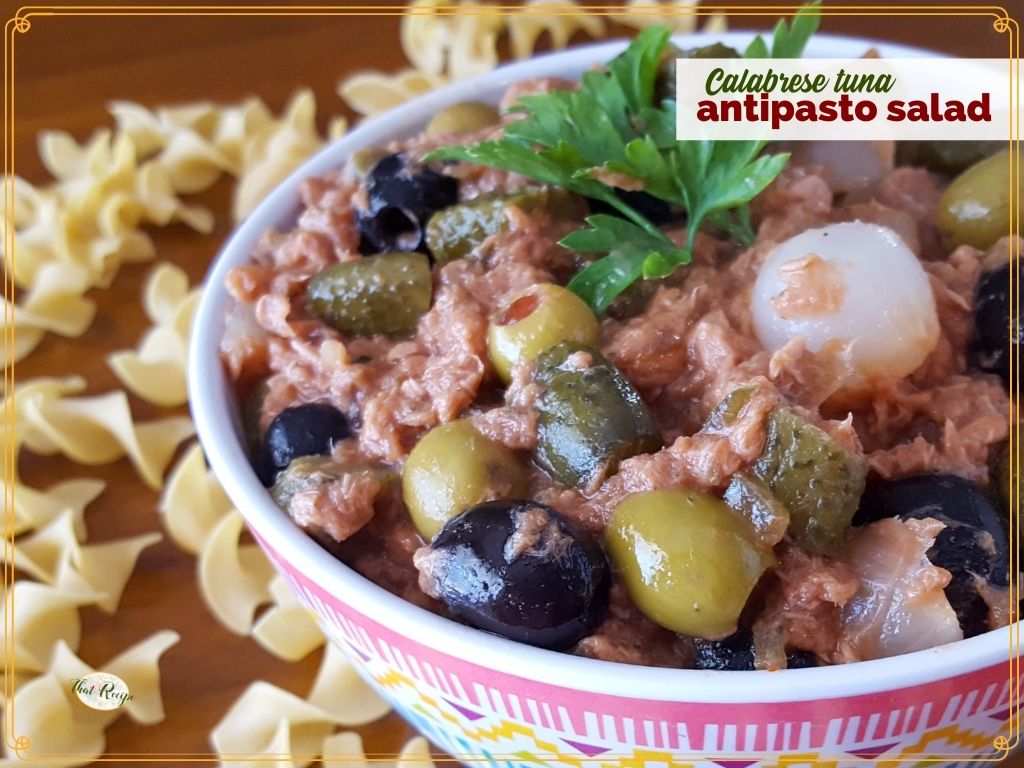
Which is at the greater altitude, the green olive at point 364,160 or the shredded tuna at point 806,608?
the green olive at point 364,160

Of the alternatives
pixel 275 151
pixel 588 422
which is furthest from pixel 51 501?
pixel 588 422

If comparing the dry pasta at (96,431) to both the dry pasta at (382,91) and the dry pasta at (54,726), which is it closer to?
the dry pasta at (54,726)

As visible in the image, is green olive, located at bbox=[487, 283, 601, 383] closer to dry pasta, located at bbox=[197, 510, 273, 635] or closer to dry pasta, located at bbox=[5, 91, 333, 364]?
dry pasta, located at bbox=[197, 510, 273, 635]

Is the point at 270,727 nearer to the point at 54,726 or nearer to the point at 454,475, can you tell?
the point at 54,726

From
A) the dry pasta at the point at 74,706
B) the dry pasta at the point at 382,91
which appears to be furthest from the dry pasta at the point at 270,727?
the dry pasta at the point at 382,91

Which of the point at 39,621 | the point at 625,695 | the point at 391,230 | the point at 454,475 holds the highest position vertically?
the point at 391,230

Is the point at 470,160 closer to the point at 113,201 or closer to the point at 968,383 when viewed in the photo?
the point at 968,383

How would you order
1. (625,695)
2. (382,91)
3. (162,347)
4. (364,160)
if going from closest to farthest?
(625,695), (364,160), (162,347), (382,91)

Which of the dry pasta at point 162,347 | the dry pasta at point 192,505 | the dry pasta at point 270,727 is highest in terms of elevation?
the dry pasta at point 162,347
